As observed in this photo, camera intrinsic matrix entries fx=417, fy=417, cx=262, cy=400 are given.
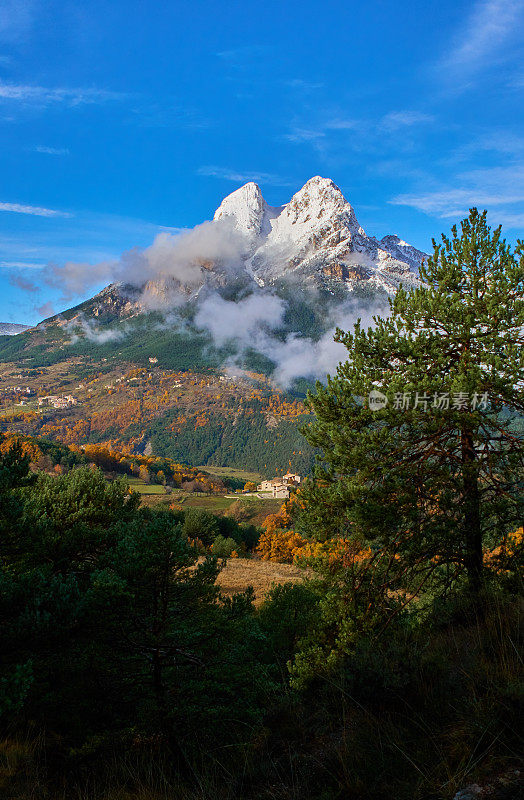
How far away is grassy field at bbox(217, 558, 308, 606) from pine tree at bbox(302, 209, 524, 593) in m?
18.1

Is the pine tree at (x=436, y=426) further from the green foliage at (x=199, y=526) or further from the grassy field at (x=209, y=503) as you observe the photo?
the grassy field at (x=209, y=503)

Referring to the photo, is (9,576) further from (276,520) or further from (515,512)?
(276,520)

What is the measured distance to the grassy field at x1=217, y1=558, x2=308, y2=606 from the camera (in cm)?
3045

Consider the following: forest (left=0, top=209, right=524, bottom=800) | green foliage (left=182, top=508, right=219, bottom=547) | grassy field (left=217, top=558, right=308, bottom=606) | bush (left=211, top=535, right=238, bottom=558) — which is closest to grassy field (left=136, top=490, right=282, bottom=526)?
bush (left=211, top=535, right=238, bottom=558)

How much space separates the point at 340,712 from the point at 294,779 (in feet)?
5.01

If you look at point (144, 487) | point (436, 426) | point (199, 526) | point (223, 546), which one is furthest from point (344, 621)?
point (144, 487)

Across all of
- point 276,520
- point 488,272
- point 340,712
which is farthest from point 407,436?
point 276,520

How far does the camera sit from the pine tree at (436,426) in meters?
9.76

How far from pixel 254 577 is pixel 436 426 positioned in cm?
3101

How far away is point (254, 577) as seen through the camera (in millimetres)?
36438

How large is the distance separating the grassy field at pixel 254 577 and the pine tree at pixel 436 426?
59.3 ft

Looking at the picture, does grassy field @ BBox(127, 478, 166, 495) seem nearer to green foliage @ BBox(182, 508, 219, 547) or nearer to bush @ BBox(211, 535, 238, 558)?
green foliage @ BBox(182, 508, 219, 547)

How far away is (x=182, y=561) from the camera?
24.7 ft

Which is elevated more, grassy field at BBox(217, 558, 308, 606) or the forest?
the forest
